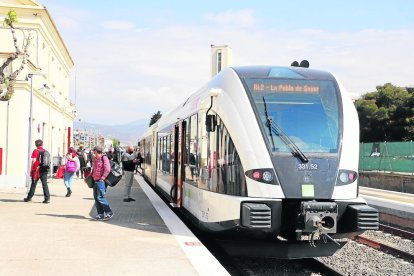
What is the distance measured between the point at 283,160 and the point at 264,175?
0.37m

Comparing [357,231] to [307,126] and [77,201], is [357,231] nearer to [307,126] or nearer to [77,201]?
[307,126]

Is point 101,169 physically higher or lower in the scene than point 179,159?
lower

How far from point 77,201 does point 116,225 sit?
5.24 meters

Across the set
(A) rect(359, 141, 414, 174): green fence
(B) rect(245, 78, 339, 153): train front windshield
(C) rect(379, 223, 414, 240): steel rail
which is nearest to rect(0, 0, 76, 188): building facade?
(B) rect(245, 78, 339, 153): train front windshield

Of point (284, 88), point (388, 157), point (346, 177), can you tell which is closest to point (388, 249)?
point (346, 177)

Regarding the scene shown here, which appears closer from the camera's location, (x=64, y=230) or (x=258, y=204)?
(x=258, y=204)

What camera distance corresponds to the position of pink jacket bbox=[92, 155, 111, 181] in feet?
37.2

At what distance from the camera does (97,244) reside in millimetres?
8359

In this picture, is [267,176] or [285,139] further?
[285,139]

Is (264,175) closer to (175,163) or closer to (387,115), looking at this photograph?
(175,163)

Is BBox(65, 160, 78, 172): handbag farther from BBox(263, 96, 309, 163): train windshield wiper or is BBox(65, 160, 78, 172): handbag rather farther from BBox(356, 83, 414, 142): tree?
BBox(356, 83, 414, 142): tree

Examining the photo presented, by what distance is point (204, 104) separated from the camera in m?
9.77

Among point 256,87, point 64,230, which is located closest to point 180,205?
point 64,230

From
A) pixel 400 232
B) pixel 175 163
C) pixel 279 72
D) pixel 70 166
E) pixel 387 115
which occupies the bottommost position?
pixel 400 232
